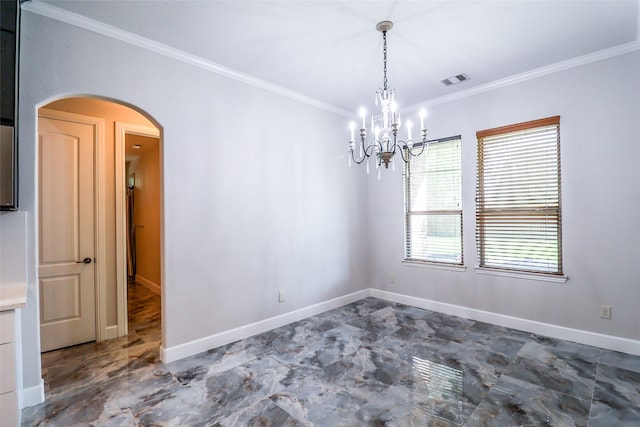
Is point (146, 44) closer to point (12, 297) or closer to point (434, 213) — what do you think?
point (12, 297)

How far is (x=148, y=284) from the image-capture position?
5750 mm

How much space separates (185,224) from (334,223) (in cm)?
215

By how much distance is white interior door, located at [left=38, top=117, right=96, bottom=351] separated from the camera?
3.13 meters

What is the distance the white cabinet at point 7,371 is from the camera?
1712 millimetres

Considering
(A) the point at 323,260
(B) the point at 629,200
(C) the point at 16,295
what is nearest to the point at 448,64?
(B) the point at 629,200

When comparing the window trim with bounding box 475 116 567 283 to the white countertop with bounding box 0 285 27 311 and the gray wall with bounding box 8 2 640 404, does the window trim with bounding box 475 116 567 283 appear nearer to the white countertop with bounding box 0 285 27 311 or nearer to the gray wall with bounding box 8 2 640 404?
the gray wall with bounding box 8 2 640 404

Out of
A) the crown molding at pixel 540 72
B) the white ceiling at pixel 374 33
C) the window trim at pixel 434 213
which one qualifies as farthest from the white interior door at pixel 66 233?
the crown molding at pixel 540 72

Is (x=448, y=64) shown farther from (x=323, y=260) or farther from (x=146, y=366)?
(x=146, y=366)

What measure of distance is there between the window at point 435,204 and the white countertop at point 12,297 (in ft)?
13.5

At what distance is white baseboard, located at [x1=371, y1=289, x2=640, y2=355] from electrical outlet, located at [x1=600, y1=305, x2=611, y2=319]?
0.61 ft

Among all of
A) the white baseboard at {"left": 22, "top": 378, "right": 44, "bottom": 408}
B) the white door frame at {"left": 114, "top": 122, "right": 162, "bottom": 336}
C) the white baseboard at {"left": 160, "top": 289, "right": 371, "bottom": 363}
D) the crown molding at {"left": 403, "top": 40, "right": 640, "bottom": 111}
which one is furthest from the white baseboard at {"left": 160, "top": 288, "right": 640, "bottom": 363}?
the crown molding at {"left": 403, "top": 40, "right": 640, "bottom": 111}

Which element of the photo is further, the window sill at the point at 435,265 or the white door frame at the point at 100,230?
the window sill at the point at 435,265

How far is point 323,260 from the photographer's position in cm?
433

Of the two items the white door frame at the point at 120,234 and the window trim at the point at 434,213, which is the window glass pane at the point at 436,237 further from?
the white door frame at the point at 120,234
